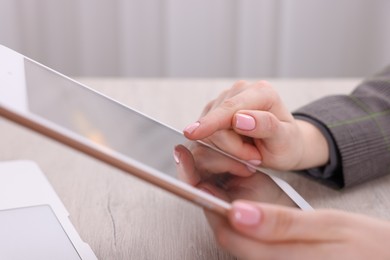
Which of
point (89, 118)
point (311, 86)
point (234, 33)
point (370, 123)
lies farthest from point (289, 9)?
point (89, 118)

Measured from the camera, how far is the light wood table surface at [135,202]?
60cm

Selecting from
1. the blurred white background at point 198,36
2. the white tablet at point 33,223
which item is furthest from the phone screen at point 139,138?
the blurred white background at point 198,36

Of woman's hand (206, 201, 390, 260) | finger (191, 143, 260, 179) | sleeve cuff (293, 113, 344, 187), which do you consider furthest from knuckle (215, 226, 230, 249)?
sleeve cuff (293, 113, 344, 187)

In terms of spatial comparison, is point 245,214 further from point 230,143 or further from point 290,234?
point 230,143

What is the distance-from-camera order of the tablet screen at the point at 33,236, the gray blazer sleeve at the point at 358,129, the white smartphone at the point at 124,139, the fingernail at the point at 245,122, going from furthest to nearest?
1. the gray blazer sleeve at the point at 358,129
2. the fingernail at the point at 245,122
3. the tablet screen at the point at 33,236
4. the white smartphone at the point at 124,139

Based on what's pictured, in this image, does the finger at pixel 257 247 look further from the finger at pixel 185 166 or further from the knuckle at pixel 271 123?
the knuckle at pixel 271 123

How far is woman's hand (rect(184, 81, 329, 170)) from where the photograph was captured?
655mm

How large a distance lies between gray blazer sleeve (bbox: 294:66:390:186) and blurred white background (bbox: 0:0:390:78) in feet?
3.30

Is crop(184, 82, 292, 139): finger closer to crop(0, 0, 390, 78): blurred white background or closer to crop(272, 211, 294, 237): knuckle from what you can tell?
crop(272, 211, 294, 237): knuckle

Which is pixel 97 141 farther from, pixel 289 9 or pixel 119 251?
pixel 289 9

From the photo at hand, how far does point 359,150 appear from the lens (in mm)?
771

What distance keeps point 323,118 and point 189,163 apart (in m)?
0.28

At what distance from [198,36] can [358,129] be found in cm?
109

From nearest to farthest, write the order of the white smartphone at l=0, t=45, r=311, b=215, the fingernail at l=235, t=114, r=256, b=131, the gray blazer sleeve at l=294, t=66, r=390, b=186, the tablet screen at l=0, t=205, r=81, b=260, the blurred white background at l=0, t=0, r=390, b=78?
the white smartphone at l=0, t=45, r=311, b=215, the tablet screen at l=0, t=205, r=81, b=260, the fingernail at l=235, t=114, r=256, b=131, the gray blazer sleeve at l=294, t=66, r=390, b=186, the blurred white background at l=0, t=0, r=390, b=78
